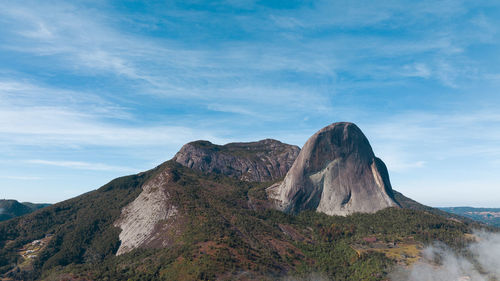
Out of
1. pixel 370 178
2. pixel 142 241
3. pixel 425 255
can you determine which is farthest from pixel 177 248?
pixel 370 178

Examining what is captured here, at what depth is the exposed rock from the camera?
125 meters

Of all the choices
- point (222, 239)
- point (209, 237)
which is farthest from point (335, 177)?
point (209, 237)

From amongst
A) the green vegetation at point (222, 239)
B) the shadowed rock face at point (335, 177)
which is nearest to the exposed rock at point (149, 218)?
the green vegetation at point (222, 239)

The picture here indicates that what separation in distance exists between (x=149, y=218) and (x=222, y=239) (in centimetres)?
4746

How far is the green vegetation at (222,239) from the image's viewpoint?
311 ft

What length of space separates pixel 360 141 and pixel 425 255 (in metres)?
75.2

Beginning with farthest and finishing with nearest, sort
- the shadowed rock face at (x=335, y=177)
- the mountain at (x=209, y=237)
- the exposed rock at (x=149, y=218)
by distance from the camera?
the shadowed rock face at (x=335, y=177), the exposed rock at (x=149, y=218), the mountain at (x=209, y=237)

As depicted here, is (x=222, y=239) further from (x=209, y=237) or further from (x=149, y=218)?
(x=149, y=218)

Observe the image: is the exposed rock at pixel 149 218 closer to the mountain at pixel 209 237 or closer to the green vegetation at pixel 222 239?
the mountain at pixel 209 237

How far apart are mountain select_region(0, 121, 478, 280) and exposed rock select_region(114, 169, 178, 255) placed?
1.86 feet

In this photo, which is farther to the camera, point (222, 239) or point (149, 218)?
point (149, 218)

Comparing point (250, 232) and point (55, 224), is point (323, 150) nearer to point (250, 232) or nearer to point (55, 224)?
point (250, 232)

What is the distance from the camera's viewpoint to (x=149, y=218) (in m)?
139

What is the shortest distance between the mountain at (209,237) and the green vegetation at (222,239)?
1.43 feet
